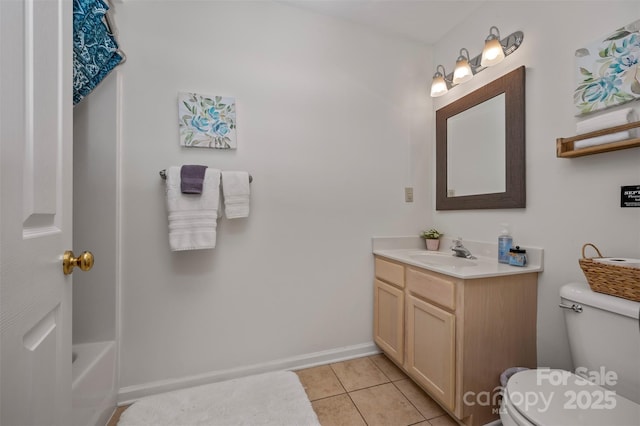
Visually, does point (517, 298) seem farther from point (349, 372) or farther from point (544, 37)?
point (544, 37)

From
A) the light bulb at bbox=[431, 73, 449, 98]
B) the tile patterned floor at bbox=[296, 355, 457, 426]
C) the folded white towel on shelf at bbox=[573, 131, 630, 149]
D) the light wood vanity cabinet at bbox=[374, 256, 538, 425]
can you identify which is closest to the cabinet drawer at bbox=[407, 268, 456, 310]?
the light wood vanity cabinet at bbox=[374, 256, 538, 425]

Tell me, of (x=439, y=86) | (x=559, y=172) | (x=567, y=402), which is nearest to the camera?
(x=567, y=402)

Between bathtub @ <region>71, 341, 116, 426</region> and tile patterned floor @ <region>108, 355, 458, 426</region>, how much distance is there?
4.9 inches

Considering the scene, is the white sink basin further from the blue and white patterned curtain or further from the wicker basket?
the blue and white patterned curtain

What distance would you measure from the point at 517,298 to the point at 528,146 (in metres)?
0.83

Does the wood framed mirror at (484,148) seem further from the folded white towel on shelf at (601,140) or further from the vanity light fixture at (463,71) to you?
the folded white towel on shelf at (601,140)

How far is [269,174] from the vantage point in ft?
5.53

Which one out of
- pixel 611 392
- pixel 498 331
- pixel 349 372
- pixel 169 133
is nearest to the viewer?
pixel 611 392

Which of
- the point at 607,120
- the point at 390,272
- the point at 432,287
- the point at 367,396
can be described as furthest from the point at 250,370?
the point at 607,120

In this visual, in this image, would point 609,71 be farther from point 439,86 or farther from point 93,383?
point 93,383

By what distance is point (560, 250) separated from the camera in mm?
1269

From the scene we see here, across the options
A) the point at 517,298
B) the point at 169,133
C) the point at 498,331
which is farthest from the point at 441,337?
the point at 169,133

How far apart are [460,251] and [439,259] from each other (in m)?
0.15

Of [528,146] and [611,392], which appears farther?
[528,146]
